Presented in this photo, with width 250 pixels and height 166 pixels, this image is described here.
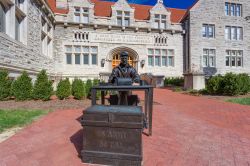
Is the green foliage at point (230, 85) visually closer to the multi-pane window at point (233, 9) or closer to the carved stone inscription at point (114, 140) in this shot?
the carved stone inscription at point (114, 140)

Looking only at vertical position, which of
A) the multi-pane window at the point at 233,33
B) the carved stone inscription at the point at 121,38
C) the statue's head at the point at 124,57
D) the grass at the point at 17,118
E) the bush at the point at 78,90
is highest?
the multi-pane window at the point at 233,33

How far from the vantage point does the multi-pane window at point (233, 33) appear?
21906 mm

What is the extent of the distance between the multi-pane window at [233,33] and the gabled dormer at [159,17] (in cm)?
717

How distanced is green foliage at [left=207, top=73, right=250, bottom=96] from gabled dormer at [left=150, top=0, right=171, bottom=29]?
11081 mm

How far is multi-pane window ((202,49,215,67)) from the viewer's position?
2139cm

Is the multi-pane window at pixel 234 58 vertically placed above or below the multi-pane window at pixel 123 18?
below

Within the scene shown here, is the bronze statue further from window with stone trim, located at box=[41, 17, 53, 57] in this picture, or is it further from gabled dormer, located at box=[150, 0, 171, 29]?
gabled dormer, located at box=[150, 0, 171, 29]

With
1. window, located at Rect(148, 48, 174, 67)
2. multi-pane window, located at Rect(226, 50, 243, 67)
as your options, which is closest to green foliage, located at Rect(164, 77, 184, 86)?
window, located at Rect(148, 48, 174, 67)

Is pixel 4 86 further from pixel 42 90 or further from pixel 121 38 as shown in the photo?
pixel 121 38

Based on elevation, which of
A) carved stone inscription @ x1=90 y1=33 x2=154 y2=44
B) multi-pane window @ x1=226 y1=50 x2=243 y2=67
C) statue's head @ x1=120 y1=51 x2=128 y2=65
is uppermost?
carved stone inscription @ x1=90 y1=33 x2=154 y2=44

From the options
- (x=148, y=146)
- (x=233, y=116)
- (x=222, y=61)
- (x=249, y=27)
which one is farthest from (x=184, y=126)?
(x=249, y=27)

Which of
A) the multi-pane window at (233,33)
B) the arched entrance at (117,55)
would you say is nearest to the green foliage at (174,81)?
the arched entrance at (117,55)

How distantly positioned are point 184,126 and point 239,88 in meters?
8.43

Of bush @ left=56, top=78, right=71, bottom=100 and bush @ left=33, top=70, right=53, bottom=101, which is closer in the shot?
bush @ left=33, top=70, right=53, bottom=101
